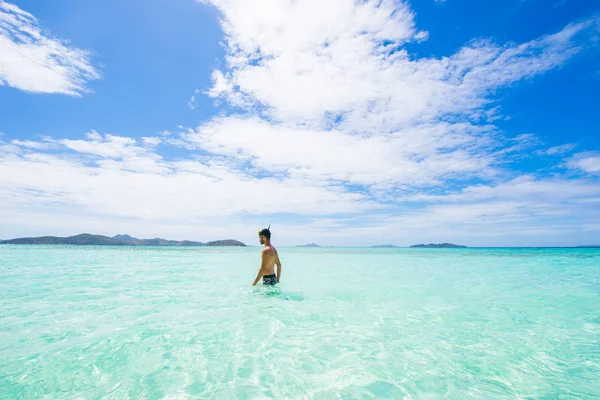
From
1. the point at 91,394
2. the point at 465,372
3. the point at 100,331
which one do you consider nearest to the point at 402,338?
the point at 465,372

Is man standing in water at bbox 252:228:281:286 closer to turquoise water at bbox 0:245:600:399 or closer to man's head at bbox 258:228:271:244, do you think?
man's head at bbox 258:228:271:244

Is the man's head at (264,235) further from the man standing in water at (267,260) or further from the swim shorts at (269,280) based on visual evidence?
the swim shorts at (269,280)

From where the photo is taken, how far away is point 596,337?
7148 mm

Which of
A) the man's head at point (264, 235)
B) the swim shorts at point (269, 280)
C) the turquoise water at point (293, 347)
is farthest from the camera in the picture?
the swim shorts at point (269, 280)

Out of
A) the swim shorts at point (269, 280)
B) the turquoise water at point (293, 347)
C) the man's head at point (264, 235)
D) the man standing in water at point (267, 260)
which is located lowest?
the turquoise water at point (293, 347)

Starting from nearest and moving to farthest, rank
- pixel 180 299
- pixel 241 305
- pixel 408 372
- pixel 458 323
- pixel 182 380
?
pixel 182 380 → pixel 408 372 → pixel 458 323 → pixel 241 305 → pixel 180 299

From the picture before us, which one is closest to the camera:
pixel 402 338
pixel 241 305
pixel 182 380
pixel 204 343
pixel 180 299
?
pixel 182 380

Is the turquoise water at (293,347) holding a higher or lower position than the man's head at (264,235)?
lower

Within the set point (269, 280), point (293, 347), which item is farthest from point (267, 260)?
point (293, 347)

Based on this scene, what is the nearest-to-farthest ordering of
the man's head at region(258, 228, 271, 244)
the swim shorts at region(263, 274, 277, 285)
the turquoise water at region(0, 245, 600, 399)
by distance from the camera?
the turquoise water at region(0, 245, 600, 399), the man's head at region(258, 228, 271, 244), the swim shorts at region(263, 274, 277, 285)

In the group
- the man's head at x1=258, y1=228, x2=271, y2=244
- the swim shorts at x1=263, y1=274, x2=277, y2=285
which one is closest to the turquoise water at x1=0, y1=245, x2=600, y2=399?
the swim shorts at x1=263, y1=274, x2=277, y2=285

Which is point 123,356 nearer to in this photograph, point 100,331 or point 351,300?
point 100,331

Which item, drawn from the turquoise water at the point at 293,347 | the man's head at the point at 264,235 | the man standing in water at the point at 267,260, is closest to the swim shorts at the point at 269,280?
the man standing in water at the point at 267,260

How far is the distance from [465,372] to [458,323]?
339cm
